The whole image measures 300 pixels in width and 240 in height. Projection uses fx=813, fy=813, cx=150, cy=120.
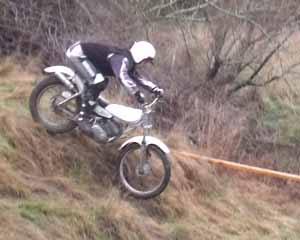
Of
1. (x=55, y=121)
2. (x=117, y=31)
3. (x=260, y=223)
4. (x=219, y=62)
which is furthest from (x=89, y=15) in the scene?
(x=260, y=223)

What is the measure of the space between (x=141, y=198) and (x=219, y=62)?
4647 mm

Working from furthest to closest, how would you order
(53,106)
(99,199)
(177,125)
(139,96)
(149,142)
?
(177,125) → (53,106) → (149,142) → (99,199) → (139,96)

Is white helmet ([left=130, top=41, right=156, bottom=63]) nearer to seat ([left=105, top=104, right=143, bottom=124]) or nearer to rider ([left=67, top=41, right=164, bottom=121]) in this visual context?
rider ([left=67, top=41, right=164, bottom=121])

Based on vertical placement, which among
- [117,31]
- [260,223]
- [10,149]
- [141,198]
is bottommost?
[260,223]

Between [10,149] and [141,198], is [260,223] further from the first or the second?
[10,149]

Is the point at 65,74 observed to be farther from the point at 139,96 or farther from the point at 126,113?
the point at 139,96

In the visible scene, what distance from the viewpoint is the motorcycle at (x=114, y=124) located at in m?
9.31

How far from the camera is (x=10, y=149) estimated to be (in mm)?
9414

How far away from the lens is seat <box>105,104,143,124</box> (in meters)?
9.23

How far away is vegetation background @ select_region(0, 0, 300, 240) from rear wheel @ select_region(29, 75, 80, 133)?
17 cm

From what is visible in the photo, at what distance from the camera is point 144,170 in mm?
9406

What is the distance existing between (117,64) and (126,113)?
1.89 ft

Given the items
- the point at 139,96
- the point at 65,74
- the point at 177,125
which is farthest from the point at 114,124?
the point at 177,125

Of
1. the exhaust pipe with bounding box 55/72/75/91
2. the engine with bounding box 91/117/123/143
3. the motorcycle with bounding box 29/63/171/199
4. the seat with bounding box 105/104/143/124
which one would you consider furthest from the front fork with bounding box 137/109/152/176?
the exhaust pipe with bounding box 55/72/75/91
